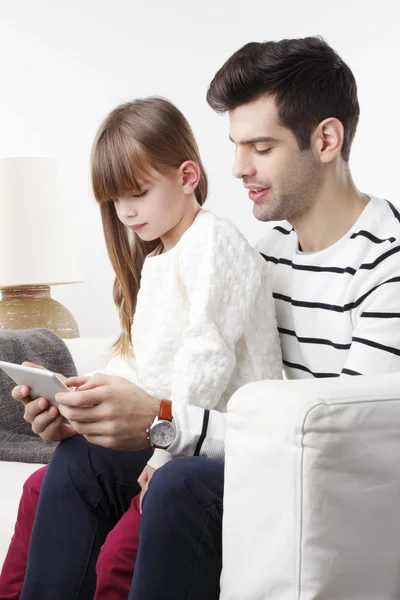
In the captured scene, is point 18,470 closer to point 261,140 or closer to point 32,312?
point 261,140

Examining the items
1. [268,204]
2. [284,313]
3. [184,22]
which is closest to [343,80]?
[268,204]

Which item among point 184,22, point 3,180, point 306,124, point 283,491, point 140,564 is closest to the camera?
point 283,491

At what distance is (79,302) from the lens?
3.67 m

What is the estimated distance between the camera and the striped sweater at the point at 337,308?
4.02 feet

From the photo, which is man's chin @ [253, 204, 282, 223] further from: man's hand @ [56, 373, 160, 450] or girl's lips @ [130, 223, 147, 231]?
man's hand @ [56, 373, 160, 450]

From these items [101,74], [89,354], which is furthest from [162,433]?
[101,74]

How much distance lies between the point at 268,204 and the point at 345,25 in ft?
6.89

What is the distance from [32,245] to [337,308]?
Result: 1928mm

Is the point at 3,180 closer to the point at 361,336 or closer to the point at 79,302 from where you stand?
the point at 79,302

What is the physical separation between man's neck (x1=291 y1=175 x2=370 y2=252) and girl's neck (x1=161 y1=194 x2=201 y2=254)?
0.75 feet

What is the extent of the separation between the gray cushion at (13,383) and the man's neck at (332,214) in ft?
2.80

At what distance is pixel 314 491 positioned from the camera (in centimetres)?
92

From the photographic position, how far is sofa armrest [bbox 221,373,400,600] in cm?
92

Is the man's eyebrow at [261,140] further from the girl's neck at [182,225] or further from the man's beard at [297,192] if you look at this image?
the girl's neck at [182,225]
